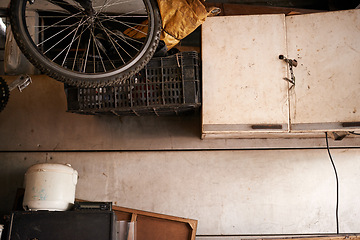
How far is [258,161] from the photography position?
2.39 metres

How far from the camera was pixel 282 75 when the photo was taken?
200 cm

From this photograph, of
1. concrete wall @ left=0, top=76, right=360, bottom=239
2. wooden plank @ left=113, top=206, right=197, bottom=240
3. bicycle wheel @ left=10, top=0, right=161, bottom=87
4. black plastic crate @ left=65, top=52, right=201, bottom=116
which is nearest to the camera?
bicycle wheel @ left=10, top=0, right=161, bottom=87

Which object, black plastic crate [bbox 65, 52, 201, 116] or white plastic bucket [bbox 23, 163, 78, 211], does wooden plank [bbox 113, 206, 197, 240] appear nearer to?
white plastic bucket [bbox 23, 163, 78, 211]

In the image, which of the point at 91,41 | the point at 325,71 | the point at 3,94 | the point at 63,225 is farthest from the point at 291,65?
the point at 3,94

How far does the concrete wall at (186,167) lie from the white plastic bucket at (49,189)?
1.34ft

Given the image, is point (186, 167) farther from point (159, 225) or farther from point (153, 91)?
point (153, 91)

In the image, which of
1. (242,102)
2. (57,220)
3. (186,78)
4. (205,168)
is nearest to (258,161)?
(205,168)

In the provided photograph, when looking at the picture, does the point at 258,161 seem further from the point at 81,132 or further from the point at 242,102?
the point at 81,132

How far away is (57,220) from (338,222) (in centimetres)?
171

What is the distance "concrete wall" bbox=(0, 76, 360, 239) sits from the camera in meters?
2.31

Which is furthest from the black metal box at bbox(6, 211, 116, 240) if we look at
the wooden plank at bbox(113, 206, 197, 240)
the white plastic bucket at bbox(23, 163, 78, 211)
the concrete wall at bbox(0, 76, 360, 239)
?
the concrete wall at bbox(0, 76, 360, 239)

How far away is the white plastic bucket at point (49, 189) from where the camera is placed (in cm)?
191

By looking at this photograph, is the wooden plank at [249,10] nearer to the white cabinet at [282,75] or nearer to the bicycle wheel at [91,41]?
the white cabinet at [282,75]

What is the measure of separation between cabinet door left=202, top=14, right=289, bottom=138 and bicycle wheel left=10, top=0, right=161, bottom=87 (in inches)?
15.6
